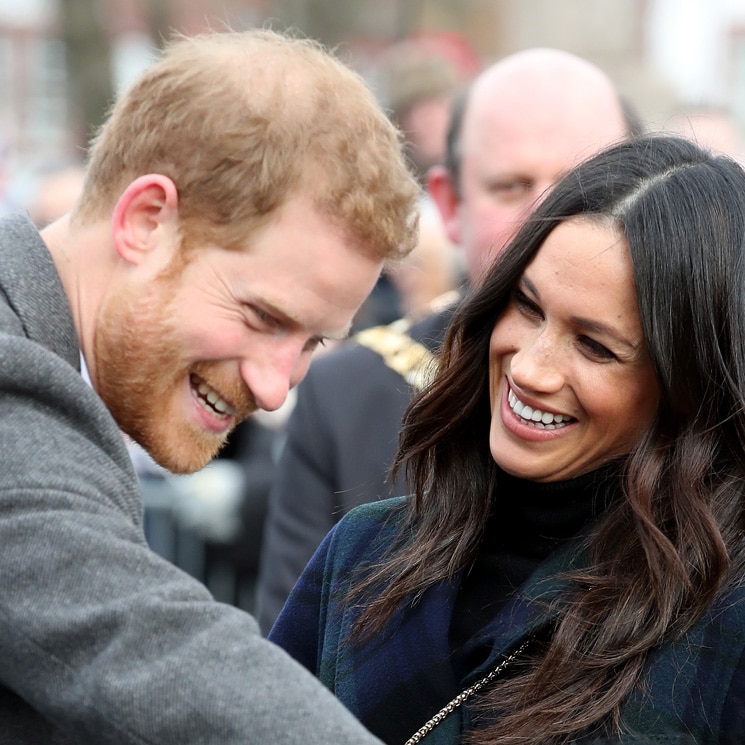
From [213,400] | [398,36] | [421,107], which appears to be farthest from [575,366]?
[398,36]

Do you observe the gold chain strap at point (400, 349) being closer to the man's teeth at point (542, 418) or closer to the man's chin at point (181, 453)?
the man's teeth at point (542, 418)

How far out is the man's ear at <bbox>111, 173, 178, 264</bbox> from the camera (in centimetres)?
226

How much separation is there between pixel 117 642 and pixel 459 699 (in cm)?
86

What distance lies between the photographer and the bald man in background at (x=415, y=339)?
3.56 m

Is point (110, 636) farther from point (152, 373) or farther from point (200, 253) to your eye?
point (200, 253)

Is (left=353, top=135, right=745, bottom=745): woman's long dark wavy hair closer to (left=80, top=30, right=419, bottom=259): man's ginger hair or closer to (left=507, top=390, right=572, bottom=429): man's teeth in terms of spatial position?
(left=507, top=390, right=572, bottom=429): man's teeth

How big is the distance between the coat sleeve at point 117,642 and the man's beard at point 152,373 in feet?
1.85

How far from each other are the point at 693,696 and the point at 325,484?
166 cm

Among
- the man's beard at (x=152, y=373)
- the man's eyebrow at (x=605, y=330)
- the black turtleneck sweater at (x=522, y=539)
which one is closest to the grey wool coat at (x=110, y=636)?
the man's beard at (x=152, y=373)

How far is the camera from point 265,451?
579cm

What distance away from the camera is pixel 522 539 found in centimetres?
249

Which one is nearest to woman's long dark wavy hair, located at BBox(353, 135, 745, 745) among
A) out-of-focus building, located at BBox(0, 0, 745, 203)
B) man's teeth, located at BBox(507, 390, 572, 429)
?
man's teeth, located at BBox(507, 390, 572, 429)

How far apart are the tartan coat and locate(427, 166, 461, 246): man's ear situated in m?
1.47

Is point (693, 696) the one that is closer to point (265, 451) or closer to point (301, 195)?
point (301, 195)
